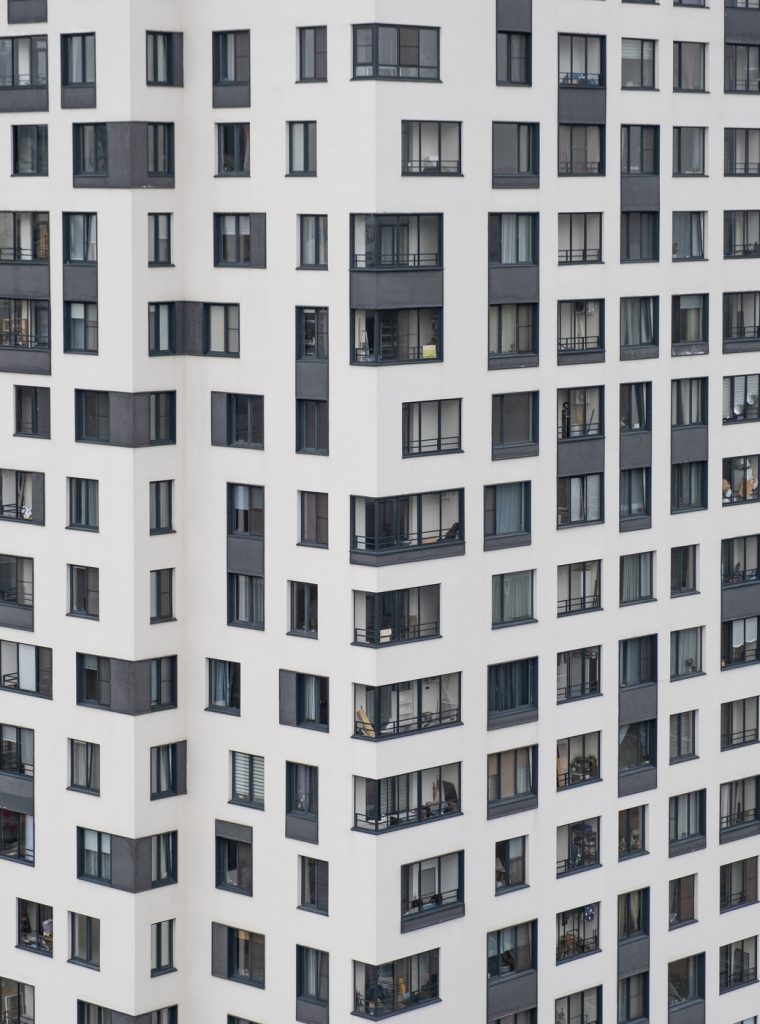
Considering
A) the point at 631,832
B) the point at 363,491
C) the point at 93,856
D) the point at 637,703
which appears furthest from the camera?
the point at 631,832

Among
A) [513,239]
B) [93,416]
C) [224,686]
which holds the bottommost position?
[224,686]

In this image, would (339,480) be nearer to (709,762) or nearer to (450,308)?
(450,308)

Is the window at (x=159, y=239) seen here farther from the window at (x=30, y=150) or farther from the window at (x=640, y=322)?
the window at (x=640, y=322)

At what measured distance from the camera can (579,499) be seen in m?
77.3

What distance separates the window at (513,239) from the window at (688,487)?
10.0m

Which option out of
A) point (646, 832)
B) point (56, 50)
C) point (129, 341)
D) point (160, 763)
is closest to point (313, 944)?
point (160, 763)

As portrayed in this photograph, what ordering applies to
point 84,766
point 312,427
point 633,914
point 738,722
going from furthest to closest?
point 738,722
point 633,914
point 84,766
point 312,427

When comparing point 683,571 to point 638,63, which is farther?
point 683,571

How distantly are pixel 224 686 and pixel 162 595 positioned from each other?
3626 mm

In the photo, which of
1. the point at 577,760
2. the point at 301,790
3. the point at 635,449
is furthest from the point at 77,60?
the point at 577,760

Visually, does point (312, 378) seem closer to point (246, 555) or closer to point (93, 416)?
point (246, 555)

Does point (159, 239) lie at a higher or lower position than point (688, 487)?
higher

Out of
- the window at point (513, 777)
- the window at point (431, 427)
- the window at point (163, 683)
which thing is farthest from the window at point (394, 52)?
the window at point (513, 777)

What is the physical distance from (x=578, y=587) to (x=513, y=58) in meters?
17.5
